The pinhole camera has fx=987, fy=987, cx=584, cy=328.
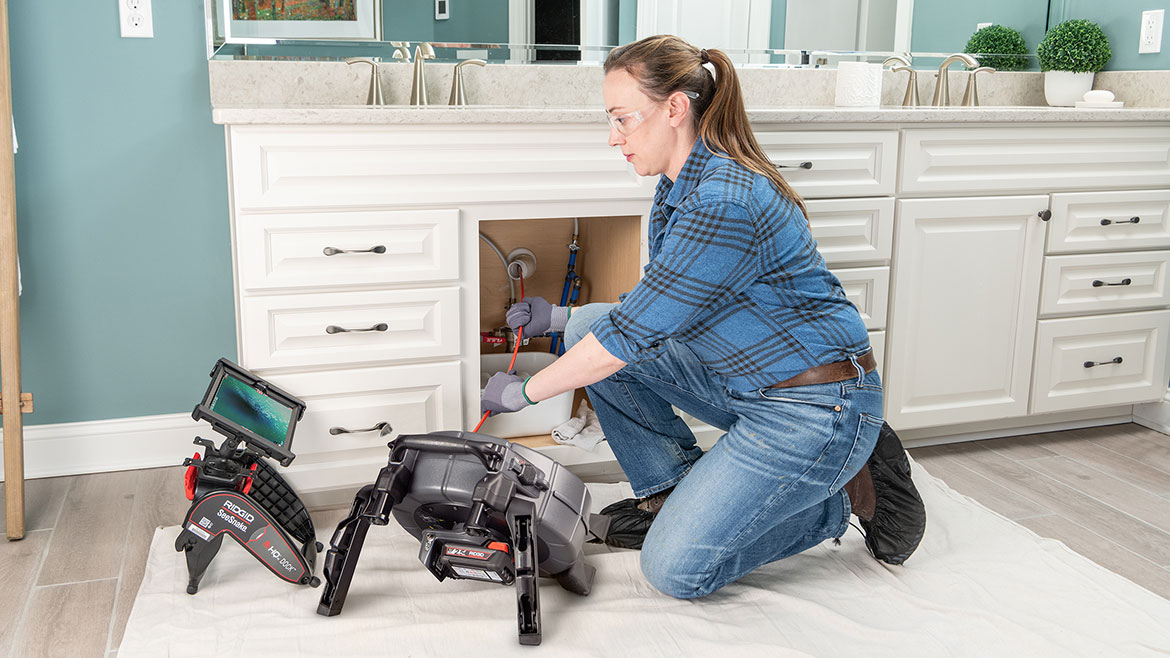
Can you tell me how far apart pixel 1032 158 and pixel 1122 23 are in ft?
2.40

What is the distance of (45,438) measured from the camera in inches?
88.1

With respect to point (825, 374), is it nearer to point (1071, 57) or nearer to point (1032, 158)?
point (1032, 158)

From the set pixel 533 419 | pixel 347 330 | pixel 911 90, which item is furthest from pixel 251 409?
pixel 911 90

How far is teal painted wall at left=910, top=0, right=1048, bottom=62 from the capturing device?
9.04 feet

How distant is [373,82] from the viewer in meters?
2.29

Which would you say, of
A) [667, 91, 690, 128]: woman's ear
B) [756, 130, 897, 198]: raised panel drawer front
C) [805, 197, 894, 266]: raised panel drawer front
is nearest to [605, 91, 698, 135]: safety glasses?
[667, 91, 690, 128]: woman's ear

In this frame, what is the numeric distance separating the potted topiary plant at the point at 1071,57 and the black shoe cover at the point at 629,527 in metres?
1.84

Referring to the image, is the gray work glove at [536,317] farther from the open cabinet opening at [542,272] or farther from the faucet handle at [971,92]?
the faucet handle at [971,92]

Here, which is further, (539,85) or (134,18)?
(539,85)

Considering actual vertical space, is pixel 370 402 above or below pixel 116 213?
below

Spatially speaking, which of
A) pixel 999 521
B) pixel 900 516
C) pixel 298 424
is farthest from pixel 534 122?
pixel 999 521

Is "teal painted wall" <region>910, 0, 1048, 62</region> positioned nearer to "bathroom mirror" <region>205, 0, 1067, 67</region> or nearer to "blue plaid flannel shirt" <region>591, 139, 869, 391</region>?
"bathroom mirror" <region>205, 0, 1067, 67</region>

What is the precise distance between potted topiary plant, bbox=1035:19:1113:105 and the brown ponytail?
5.41ft

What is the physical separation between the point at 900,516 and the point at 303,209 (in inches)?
47.8
